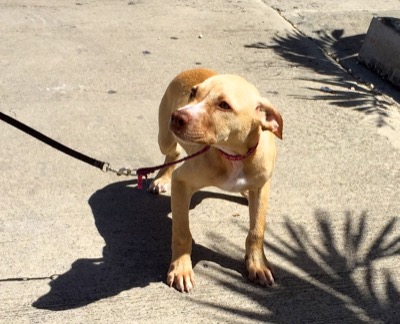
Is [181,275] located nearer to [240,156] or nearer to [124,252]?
[124,252]

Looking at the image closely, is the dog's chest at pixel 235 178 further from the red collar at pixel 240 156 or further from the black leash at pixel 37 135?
the black leash at pixel 37 135

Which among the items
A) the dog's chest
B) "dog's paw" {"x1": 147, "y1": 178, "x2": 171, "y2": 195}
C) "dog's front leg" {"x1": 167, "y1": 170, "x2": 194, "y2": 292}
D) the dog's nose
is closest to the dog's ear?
the dog's chest

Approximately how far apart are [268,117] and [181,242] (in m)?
1.03

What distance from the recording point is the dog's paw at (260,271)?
3.89 meters

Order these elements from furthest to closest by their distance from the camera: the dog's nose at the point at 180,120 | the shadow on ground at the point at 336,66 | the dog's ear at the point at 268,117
A: 1. the shadow on ground at the point at 336,66
2. the dog's ear at the point at 268,117
3. the dog's nose at the point at 180,120

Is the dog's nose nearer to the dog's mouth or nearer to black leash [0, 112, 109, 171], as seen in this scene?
the dog's mouth

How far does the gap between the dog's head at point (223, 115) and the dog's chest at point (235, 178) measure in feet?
0.80

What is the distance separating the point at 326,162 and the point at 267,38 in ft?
9.93

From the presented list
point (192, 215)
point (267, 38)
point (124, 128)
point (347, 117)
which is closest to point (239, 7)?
point (267, 38)

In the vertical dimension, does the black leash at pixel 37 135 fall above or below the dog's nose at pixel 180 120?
below

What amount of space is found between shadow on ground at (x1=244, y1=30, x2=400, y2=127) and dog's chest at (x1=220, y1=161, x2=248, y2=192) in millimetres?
→ 2770

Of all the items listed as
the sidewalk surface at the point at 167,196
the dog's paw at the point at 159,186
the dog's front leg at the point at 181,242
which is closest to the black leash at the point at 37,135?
the dog's front leg at the point at 181,242

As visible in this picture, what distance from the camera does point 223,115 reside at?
3.24 m

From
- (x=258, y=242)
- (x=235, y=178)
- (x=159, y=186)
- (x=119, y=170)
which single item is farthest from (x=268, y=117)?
(x=159, y=186)
